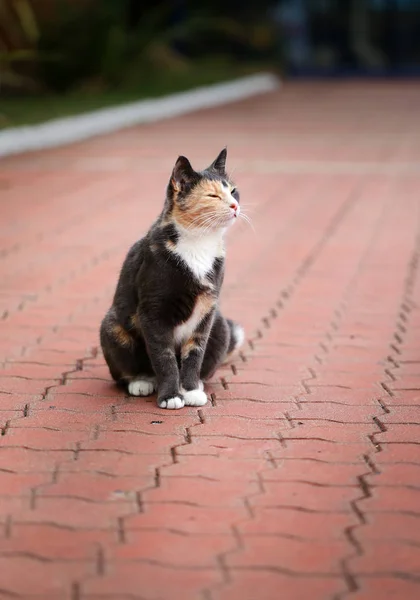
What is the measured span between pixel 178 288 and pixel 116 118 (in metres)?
13.8

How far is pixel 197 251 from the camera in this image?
495 cm

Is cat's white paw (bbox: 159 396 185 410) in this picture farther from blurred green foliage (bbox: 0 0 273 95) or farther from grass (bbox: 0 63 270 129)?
blurred green foliage (bbox: 0 0 273 95)

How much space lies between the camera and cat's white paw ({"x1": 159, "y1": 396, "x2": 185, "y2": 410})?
4.93 meters

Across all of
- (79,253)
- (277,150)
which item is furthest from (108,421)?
(277,150)

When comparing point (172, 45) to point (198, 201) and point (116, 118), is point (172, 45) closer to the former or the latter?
point (116, 118)

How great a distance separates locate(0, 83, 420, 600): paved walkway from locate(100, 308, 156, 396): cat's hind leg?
0.11m

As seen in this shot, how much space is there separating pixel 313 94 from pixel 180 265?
22.2 meters

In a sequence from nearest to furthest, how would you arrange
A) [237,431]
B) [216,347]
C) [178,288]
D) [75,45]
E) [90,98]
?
[237,431] → [178,288] → [216,347] → [75,45] → [90,98]

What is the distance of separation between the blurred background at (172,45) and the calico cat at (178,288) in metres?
10.6

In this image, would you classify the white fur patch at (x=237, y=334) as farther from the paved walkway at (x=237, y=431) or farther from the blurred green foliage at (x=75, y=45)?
the blurred green foliage at (x=75, y=45)

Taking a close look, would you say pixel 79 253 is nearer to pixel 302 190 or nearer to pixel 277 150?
pixel 302 190

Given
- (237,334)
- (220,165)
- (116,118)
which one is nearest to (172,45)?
(116,118)

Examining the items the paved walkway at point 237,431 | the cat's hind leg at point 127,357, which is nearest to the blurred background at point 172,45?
the paved walkway at point 237,431

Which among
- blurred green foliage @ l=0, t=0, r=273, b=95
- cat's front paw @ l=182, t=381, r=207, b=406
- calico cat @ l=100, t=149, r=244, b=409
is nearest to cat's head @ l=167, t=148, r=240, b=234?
calico cat @ l=100, t=149, r=244, b=409
